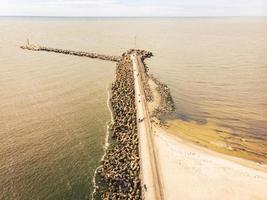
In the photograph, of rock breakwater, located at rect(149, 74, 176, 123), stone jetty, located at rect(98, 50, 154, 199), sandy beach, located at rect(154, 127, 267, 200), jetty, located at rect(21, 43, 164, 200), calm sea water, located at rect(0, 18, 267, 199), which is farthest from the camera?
rock breakwater, located at rect(149, 74, 176, 123)

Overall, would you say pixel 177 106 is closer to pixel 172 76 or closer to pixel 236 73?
pixel 172 76

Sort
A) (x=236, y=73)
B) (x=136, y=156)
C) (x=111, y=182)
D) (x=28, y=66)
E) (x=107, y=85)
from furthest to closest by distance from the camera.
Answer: (x=28, y=66)
(x=236, y=73)
(x=107, y=85)
(x=136, y=156)
(x=111, y=182)

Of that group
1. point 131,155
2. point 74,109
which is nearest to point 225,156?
point 131,155

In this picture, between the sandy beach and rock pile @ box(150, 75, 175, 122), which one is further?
rock pile @ box(150, 75, 175, 122)

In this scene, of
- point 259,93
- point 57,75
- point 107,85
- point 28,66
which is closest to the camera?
point 259,93

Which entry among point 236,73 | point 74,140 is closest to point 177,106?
point 74,140

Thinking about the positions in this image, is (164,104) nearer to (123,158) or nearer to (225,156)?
(225,156)

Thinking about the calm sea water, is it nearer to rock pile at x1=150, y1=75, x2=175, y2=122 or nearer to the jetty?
rock pile at x1=150, y1=75, x2=175, y2=122

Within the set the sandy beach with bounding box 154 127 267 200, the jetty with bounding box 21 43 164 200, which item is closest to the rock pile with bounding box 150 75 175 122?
the jetty with bounding box 21 43 164 200

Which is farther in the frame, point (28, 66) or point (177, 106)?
point (28, 66)
